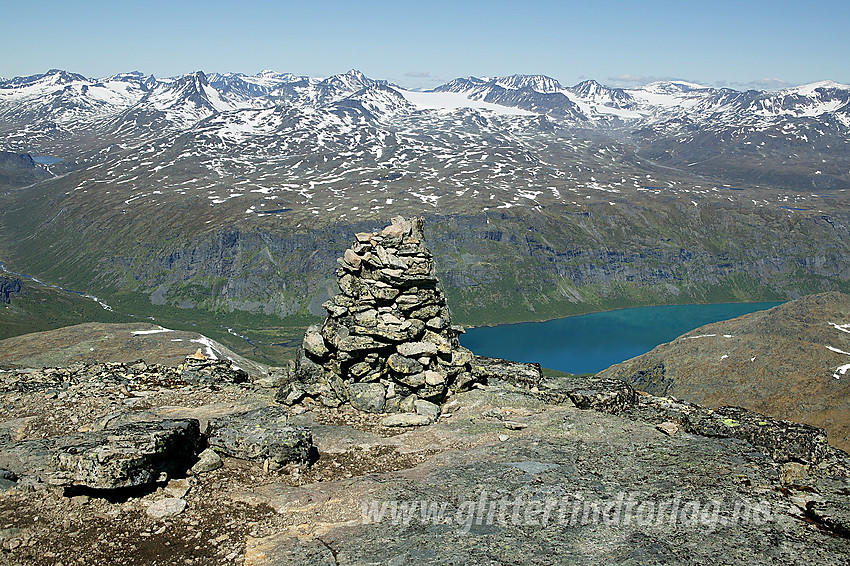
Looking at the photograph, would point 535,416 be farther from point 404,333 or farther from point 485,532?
point 485,532

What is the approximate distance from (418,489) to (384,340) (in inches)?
472

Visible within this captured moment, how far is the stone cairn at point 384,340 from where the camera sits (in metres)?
29.5

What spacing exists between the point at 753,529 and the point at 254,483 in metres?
16.5

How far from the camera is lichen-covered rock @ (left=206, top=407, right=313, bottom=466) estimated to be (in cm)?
2102

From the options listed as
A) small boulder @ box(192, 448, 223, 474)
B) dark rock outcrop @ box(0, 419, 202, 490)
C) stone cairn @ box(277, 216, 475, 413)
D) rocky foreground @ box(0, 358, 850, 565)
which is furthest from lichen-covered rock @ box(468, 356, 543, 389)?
dark rock outcrop @ box(0, 419, 202, 490)

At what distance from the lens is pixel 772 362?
92.9 m

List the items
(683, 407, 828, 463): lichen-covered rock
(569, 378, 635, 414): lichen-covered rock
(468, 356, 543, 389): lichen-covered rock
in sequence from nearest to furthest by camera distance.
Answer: (683, 407, 828, 463): lichen-covered rock < (569, 378, 635, 414): lichen-covered rock < (468, 356, 543, 389): lichen-covered rock

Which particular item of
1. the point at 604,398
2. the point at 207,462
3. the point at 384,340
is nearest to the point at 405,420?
the point at 384,340

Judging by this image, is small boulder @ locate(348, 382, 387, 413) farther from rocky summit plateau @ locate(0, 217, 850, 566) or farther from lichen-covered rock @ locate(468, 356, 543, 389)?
lichen-covered rock @ locate(468, 356, 543, 389)

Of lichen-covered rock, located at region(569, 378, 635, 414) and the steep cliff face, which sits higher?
lichen-covered rock, located at region(569, 378, 635, 414)

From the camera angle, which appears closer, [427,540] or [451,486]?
[427,540]

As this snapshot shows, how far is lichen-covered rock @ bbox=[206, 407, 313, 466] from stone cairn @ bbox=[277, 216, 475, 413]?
7.12m

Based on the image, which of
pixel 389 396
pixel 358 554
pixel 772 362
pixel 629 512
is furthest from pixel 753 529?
pixel 772 362

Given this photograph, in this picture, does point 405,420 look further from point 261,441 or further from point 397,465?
point 261,441
